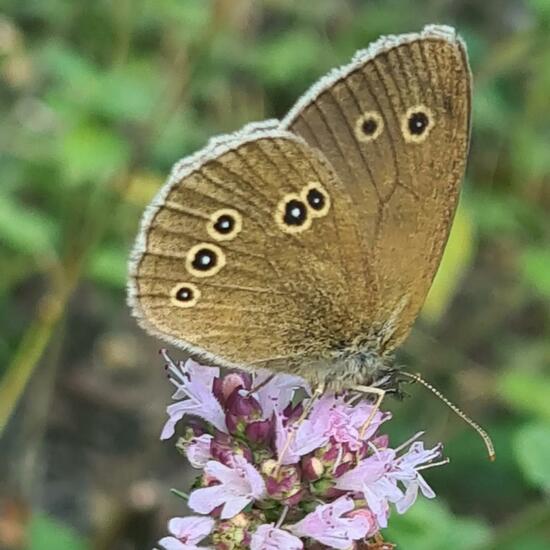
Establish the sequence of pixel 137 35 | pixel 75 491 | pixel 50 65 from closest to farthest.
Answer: pixel 50 65 → pixel 75 491 → pixel 137 35

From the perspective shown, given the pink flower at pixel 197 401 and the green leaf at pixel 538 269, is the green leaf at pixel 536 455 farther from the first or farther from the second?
the green leaf at pixel 538 269

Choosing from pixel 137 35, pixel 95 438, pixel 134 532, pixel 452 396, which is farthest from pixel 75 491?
pixel 137 35

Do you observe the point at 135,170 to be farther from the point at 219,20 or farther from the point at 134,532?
the point at 134,532

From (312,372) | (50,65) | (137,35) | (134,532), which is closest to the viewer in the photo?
(312,372)

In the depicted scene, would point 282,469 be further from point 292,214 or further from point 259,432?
point 292,214

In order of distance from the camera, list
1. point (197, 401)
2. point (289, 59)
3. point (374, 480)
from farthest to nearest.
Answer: point (289, 59)
point (197, 401)
point (374, 480)

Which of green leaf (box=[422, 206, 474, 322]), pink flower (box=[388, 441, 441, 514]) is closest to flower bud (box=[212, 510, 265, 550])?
pink flower (box=[388, 441, 441, 514])

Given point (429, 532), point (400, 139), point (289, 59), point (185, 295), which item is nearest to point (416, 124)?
point (400, 139)
